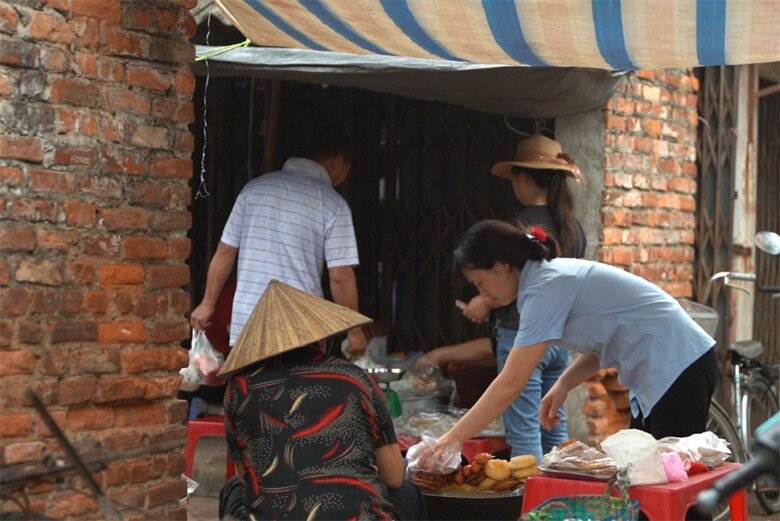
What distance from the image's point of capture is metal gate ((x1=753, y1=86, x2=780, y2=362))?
934cm

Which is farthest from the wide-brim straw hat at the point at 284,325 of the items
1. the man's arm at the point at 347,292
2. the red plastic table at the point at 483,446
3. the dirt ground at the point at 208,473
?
the dirt ground at the point at 208,473

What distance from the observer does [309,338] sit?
385 centimetres

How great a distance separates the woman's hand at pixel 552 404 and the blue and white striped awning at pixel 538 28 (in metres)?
1.33

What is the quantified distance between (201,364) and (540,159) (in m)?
2.00

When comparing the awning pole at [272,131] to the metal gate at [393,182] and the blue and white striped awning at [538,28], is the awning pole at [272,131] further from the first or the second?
the blue and white striped awning at [538,28]

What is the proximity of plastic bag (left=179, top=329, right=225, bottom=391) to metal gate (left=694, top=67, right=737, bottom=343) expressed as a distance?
10.9 feet

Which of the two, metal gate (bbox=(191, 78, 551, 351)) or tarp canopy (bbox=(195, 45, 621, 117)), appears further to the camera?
metal gate (bbox=(191, 78, 551, 351))

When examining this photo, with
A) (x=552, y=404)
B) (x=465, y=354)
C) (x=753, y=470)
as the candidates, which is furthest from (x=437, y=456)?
(x=753, y=470)

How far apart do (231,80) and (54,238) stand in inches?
178

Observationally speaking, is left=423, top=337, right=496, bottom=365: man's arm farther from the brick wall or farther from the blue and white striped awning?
the blue and white striped awning

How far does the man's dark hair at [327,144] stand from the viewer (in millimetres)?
5996

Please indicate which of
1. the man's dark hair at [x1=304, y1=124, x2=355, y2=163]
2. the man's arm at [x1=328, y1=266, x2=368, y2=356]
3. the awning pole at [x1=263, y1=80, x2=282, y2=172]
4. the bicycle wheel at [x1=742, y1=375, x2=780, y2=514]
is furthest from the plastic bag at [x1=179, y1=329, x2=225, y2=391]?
the bicycle wheel at [x1=742, y1=375, x2=780, y2=514]

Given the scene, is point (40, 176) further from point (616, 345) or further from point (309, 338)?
point (616, 345)

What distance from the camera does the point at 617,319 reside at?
15.0ft
